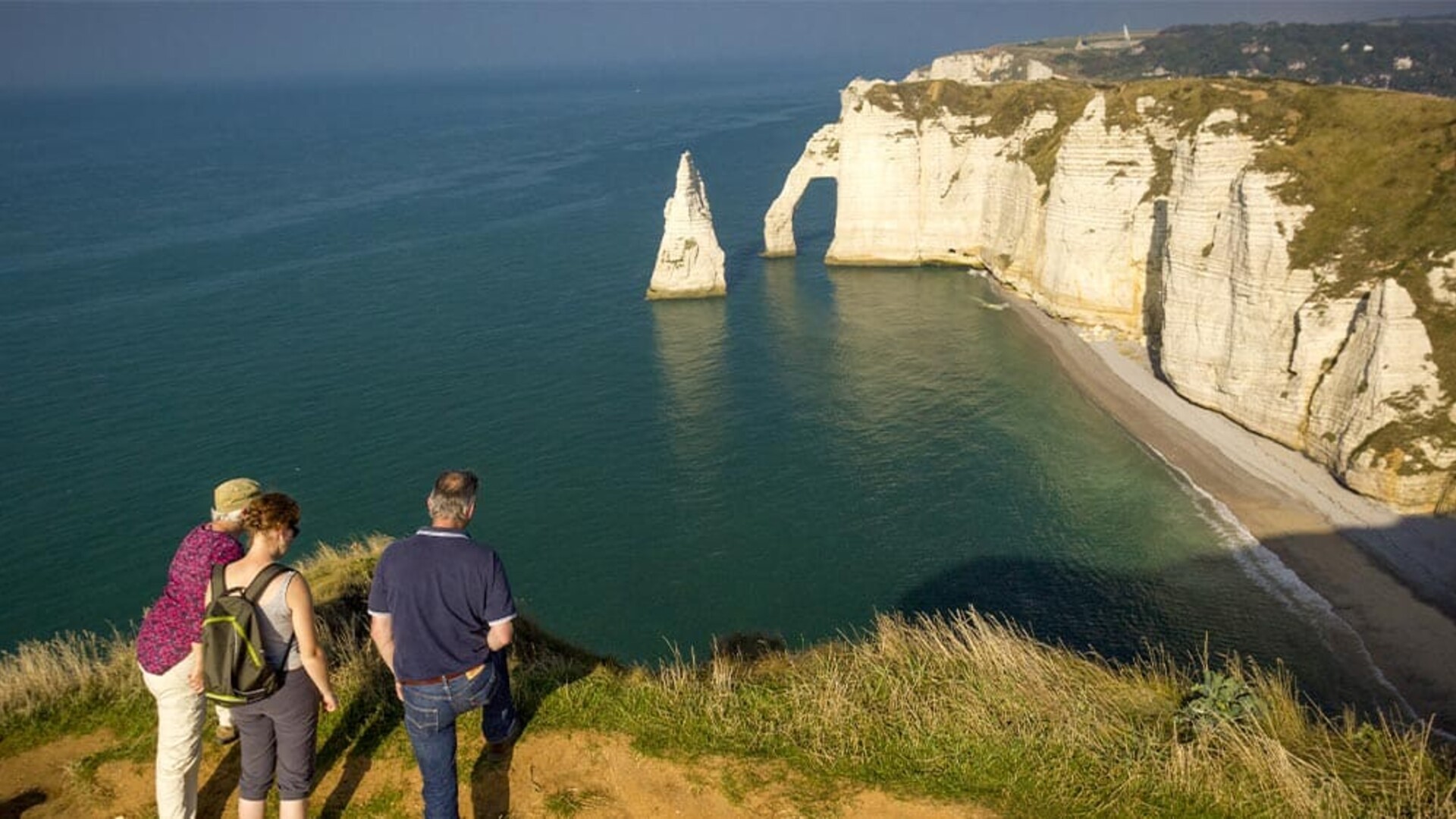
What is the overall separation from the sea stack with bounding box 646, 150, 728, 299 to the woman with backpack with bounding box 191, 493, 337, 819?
45756 millimetres

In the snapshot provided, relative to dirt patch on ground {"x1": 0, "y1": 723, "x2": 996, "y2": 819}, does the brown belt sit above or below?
above

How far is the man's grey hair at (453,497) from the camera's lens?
627cm

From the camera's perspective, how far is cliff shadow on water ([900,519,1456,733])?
20484mm

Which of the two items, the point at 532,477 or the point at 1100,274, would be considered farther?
the point at 1100,274

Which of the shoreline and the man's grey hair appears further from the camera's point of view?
the shoreline

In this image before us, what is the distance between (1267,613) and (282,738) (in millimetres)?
23719

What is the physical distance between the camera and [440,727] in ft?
21.7

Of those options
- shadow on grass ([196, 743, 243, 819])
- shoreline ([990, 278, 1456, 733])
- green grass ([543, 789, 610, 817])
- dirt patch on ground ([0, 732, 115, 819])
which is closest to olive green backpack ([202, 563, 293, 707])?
shadow on grass ([196, 743, 243, 819])

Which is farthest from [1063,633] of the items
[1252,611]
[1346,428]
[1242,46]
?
[1242,46]

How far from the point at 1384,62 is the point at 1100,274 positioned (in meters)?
119

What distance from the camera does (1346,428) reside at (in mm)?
28375

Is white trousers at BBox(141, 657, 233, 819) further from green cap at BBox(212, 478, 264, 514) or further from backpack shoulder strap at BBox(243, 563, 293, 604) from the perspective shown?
green cap at BBox(212, 478, 264, 514)

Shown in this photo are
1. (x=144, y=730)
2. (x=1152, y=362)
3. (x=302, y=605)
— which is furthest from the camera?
(x=1152, y=362)

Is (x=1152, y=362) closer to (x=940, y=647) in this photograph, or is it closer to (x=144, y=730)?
(x=940, y=647)
